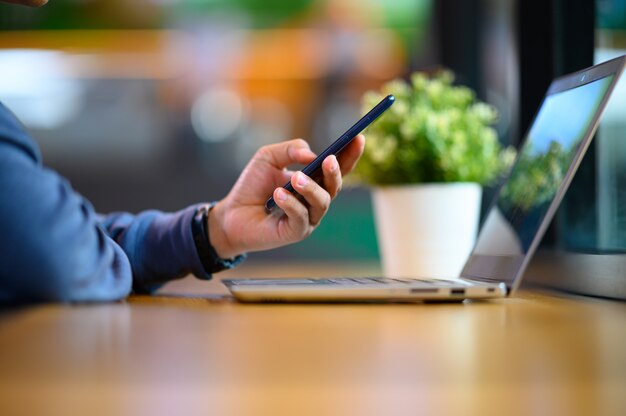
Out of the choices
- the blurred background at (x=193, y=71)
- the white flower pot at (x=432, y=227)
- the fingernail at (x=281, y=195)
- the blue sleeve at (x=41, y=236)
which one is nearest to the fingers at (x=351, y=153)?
the fingernail at (x=281, y=195)

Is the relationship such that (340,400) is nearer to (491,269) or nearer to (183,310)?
(183,310)

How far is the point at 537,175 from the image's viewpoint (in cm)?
110

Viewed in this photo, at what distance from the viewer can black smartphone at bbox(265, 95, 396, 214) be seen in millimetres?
867

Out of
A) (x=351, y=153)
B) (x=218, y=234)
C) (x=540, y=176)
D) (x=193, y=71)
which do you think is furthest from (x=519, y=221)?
(x=193, y=71)

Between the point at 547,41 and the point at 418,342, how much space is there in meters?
1.33

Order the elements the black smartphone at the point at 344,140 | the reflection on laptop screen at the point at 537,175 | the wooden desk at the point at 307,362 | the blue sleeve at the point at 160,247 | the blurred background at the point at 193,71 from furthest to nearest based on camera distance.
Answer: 1. the blurred background at the point at 193,71
2. the blue sleeve at the point at 160,247
3. the reflection on laptop screen at the point at 537,175
4. the black smartphone at the point at 344,140
5. the wooden desk at the point at 307,362

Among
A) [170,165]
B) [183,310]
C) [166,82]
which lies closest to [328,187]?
[183,310]

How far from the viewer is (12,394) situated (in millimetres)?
433

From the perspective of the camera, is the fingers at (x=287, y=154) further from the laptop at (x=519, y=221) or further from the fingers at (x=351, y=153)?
the laptop at (x=519, y=221)

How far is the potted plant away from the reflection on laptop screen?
0.82ft

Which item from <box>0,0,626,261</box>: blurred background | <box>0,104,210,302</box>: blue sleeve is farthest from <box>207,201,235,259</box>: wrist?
<box>0,0,626,261</box>: blurred background

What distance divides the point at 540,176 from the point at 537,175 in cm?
2

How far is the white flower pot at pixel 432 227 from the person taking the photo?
4.98 feet

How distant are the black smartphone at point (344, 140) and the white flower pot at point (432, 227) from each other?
0.55m
